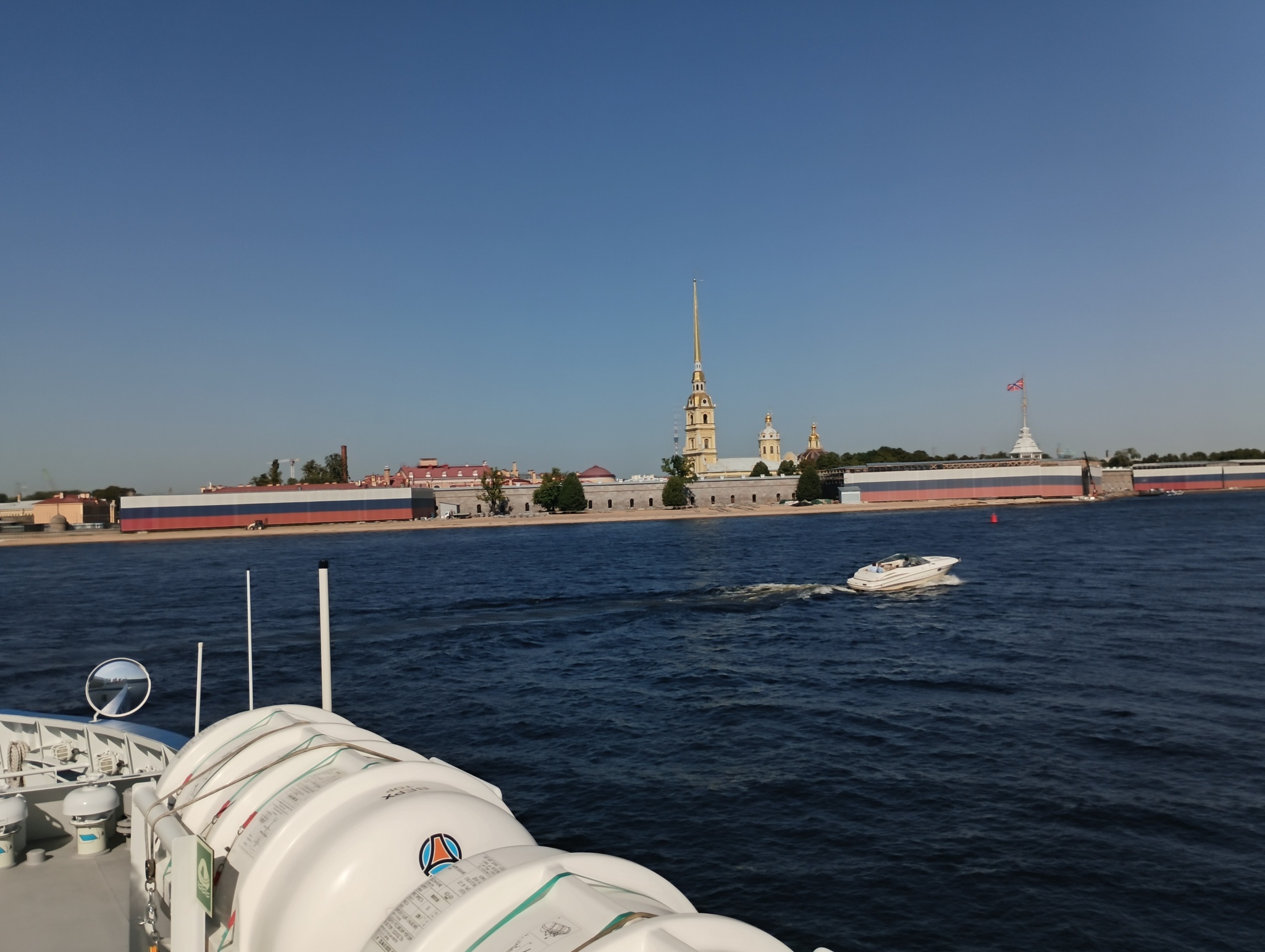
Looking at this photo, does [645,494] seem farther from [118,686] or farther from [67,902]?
[67,902]

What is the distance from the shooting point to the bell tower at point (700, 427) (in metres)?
192

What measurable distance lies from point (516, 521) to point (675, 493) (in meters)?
28.6

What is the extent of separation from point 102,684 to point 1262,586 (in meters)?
48.2

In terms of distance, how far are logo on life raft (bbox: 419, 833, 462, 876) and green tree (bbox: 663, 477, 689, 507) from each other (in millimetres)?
138903

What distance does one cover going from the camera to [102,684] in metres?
11.6

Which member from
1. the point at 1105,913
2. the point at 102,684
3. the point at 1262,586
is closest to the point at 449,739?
the point at 102,684

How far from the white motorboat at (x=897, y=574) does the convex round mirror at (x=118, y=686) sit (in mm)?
35656

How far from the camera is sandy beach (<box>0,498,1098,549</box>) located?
112438mm

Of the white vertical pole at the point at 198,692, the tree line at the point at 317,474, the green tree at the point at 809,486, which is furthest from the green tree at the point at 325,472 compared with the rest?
the white vertical pole at the point at 198,692

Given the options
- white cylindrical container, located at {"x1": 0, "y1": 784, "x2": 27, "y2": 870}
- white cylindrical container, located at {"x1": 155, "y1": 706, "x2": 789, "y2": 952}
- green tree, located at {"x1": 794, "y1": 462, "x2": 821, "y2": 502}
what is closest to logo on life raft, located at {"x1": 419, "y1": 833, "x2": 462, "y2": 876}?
white cylindrical container, located at {"x1": 155, "y1": 706, "x2": 789, "y2": 952}

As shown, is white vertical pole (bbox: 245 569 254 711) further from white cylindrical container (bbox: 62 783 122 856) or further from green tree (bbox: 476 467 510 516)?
green tree (bbox: 476 467 510 516)

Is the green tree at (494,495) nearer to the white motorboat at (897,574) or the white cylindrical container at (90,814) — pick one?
the white motorboat at (897,574)

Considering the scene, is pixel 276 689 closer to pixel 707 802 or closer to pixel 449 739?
pixel 449 739

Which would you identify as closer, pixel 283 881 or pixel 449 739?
pixel 283 881
